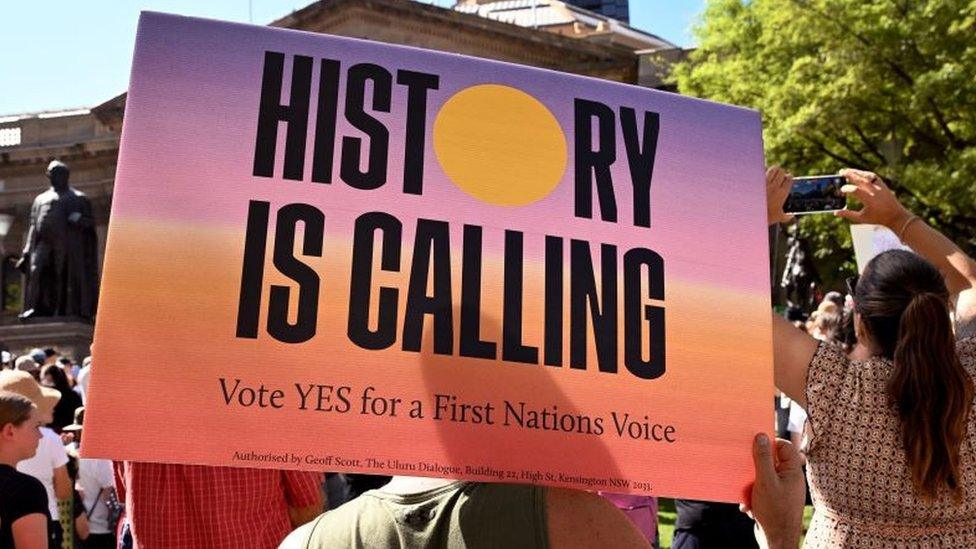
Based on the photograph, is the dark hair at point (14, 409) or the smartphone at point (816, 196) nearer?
the smartphone at point (816, 196)

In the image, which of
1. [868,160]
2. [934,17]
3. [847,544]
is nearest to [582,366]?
[847,544]

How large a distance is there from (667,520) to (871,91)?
42.7ft

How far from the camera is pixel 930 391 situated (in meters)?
2.48

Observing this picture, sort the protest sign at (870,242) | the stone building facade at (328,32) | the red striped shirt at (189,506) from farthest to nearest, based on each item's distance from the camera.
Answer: the stone building facade at (328,32), the protest sign at (870,242), the red striped shirt at (189,506)

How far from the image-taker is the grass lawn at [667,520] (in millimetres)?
9092

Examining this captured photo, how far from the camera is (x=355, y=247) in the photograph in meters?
1.86

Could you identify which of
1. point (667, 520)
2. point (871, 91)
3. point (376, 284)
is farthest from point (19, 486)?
point (871, 91)

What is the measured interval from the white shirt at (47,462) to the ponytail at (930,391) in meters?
4.82

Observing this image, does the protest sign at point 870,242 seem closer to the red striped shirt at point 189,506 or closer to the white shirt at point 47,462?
the red striped shirt at point 189,506

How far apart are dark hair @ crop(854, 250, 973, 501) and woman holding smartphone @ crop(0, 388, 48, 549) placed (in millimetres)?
3048

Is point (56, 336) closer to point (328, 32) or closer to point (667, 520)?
point (667, 520)

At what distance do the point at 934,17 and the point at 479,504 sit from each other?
65.7ft

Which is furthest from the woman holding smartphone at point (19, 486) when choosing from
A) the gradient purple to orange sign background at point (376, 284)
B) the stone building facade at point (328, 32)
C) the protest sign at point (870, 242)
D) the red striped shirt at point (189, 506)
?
the stone building facade at point (328, 32)

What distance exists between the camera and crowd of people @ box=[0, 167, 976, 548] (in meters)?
1.73
